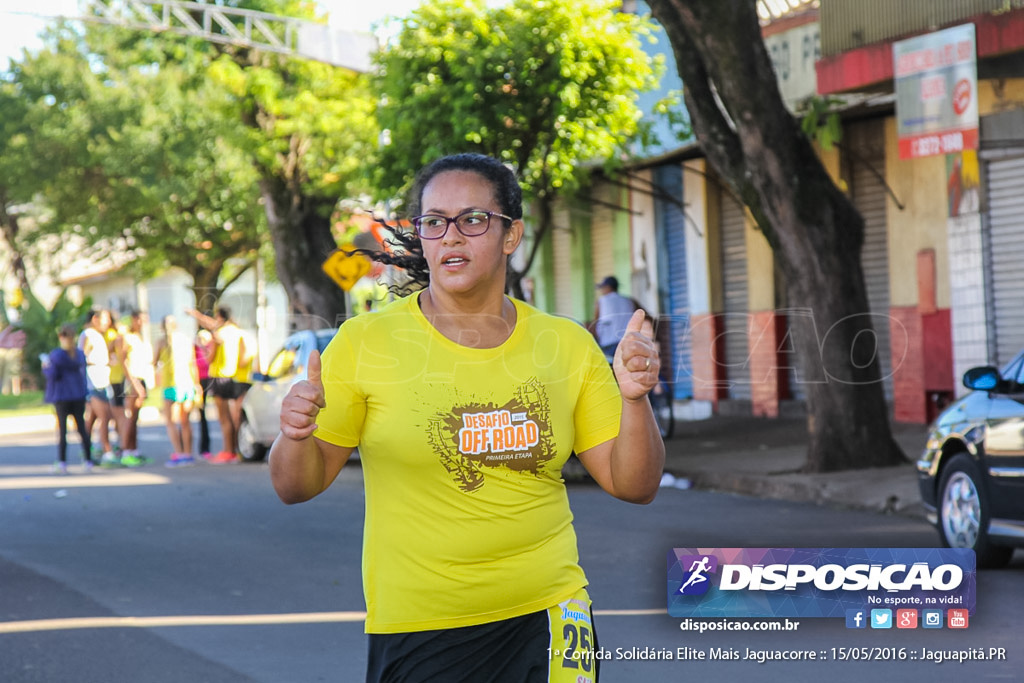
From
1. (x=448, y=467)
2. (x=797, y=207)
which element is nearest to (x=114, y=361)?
(x=797, y=207)

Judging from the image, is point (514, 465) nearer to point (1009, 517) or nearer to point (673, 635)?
point (673, 635)

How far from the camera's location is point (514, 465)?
3.51 metres

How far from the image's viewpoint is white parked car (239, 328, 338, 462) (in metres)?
17.9

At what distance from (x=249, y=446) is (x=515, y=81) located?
18.9ft

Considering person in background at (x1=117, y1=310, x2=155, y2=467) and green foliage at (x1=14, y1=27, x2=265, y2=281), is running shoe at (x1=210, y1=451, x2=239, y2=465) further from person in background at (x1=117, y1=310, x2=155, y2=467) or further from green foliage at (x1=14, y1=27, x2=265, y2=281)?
green foliage at (x1=14, y1=27, x2=265, y2=281)

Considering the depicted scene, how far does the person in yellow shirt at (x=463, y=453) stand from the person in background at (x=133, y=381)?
16.1 metres

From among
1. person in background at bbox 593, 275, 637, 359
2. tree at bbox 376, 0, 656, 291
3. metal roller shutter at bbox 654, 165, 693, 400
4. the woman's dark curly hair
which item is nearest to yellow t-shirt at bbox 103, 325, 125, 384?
tree at bbox 376, 0, 656, 291

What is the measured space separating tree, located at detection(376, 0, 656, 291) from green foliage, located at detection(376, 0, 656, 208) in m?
0.01

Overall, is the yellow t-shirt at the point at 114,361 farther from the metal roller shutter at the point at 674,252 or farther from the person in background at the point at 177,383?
the metal roller shutter at the point at 674,252

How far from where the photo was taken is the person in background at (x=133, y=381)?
63.1ft

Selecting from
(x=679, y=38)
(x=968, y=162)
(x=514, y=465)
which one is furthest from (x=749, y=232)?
(x=514, y=465)

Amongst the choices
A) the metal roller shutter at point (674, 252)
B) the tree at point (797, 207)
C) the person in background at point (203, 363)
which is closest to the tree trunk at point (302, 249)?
the metal roller shutter at point (674, 252)

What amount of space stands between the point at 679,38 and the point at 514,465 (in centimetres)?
1144

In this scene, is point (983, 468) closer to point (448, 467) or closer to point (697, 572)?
point (697, 572)
